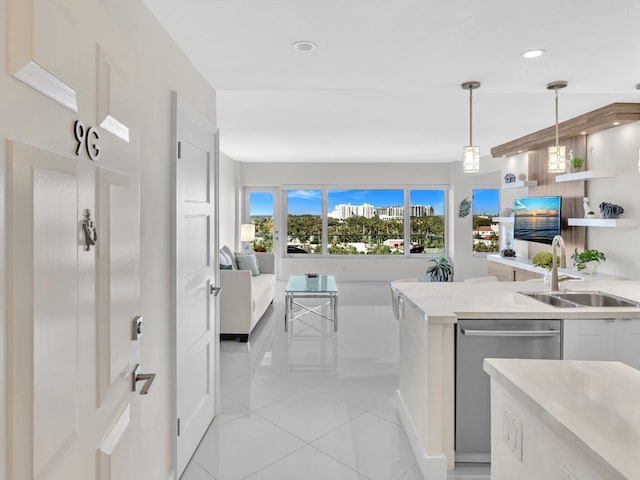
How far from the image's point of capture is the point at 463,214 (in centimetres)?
940

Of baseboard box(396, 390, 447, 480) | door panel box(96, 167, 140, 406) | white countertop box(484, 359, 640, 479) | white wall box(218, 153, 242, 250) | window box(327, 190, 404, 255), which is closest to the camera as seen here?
white countertop box(484, 359, 640, 479)

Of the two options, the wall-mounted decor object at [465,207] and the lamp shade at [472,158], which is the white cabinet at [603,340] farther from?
the wall-mounted decor object at [465,207]

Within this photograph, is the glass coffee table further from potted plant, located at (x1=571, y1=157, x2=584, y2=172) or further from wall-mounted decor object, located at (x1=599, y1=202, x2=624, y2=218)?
potted plant, located at (x1=571, y1=157, x2=584, y2=172)

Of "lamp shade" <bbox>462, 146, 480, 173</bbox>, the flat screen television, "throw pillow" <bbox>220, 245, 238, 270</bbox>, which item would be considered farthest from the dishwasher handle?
"throw pillow" <bbox>220, 245, 238, 270</bbox>

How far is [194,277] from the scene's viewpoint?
260 centimetres

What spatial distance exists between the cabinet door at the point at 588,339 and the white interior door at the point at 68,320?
218 cm

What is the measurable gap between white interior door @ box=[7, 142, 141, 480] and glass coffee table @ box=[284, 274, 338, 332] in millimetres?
4135

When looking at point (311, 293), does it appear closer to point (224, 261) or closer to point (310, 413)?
point (224, 261)

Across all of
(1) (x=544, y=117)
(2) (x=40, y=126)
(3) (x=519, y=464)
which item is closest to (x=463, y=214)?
(1) (x=544, y=117)

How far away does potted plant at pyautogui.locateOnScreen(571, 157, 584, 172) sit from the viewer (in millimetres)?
5438

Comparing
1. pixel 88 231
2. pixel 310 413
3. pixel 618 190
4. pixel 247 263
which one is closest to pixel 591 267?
pixel 618 190

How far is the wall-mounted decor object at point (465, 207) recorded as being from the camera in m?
9.40

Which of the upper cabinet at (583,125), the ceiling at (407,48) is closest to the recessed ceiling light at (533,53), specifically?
the ceiling at (407,48)

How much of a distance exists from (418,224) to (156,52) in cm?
837
